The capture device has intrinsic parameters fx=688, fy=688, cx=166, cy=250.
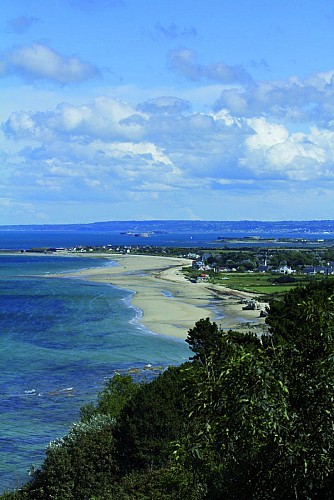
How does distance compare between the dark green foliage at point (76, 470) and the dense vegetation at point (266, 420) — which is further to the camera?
the dark green foliage at point (76, 470)

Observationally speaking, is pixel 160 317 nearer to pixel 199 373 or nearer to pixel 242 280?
pixel 242 280

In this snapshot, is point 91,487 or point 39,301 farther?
point 39,301

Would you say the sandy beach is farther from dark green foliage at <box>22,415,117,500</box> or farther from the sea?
dark green foliage at <box>22,415,117,500</box>

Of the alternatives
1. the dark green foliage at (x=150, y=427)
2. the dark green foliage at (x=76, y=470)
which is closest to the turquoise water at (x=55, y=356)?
the dark green foliage at (x=76, y=470)

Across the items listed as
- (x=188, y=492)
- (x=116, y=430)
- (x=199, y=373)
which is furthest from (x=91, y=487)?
(x=199, y=373)

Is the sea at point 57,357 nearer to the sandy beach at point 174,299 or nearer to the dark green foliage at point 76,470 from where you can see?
the sandy beach at point 174,299

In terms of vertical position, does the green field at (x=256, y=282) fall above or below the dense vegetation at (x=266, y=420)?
below

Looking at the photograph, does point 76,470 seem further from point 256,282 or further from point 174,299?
point 256,282
